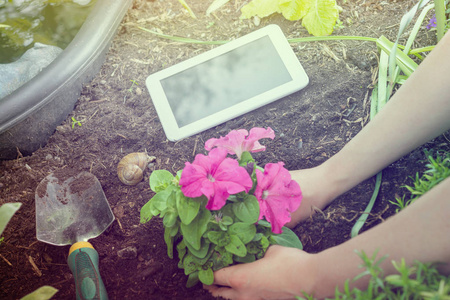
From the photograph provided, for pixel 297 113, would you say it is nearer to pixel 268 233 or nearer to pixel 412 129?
pixel 412 129

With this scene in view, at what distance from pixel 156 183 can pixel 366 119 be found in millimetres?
834

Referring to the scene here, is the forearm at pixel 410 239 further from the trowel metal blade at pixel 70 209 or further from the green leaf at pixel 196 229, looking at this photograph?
the trowel metal blade at pixel 70 209

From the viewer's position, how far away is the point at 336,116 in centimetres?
148

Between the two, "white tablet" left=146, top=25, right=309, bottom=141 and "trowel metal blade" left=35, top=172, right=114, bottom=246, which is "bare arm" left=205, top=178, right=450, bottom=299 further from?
"white tablet" left=146, top=25, right=309, bottom=141

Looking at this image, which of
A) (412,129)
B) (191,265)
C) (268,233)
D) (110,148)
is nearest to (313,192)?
(268,233)

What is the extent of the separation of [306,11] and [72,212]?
1234mm

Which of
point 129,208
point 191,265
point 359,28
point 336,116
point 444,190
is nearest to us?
point 444,190

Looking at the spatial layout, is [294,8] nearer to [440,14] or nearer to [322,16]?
[322,16]

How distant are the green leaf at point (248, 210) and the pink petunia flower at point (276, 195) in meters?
0.03

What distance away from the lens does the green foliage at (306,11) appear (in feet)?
5.13

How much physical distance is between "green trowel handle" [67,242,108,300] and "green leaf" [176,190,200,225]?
372 millimetres

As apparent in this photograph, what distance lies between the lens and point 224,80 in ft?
5.14

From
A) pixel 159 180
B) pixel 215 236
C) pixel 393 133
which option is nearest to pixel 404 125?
pixel 393 133

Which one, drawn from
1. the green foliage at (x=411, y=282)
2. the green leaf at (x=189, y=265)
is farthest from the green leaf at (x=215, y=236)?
the green foliage at (x=411, y=282)
